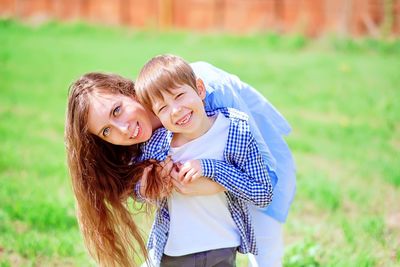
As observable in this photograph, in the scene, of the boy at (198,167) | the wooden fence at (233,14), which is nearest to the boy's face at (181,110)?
the boy at (198,167)

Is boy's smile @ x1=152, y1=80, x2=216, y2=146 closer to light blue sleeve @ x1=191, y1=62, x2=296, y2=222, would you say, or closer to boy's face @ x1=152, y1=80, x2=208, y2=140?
boy's face @ x1=152, y1=80, x2=208, y2=140

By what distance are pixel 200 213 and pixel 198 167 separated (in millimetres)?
233

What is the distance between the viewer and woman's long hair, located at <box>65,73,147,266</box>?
299cm

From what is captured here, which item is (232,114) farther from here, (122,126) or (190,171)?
(122,126)

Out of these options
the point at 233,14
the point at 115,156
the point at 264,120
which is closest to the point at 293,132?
the point at 264,120

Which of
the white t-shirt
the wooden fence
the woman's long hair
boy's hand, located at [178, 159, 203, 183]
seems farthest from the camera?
the wooden fence

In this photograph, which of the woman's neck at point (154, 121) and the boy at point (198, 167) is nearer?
the boy at point (198, 167)

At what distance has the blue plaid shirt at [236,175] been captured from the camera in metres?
2.79

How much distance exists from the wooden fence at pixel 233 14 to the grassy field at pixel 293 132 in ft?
2.94

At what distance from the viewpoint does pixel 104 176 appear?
306 cm

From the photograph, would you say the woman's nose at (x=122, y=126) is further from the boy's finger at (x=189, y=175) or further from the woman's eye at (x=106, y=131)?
the boy's finger at (x=189, y=175)

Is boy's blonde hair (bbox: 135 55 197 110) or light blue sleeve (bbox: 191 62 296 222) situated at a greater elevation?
boy's blonde hair (bbox: 135 55 197 110)

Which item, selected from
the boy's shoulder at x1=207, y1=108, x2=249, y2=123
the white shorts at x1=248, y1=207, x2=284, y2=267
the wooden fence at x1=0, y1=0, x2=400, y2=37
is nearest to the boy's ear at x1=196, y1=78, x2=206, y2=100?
the boy's shoulder at x1=207, y1=108, x2=249, y2=123

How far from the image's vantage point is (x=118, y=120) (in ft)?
9.60
